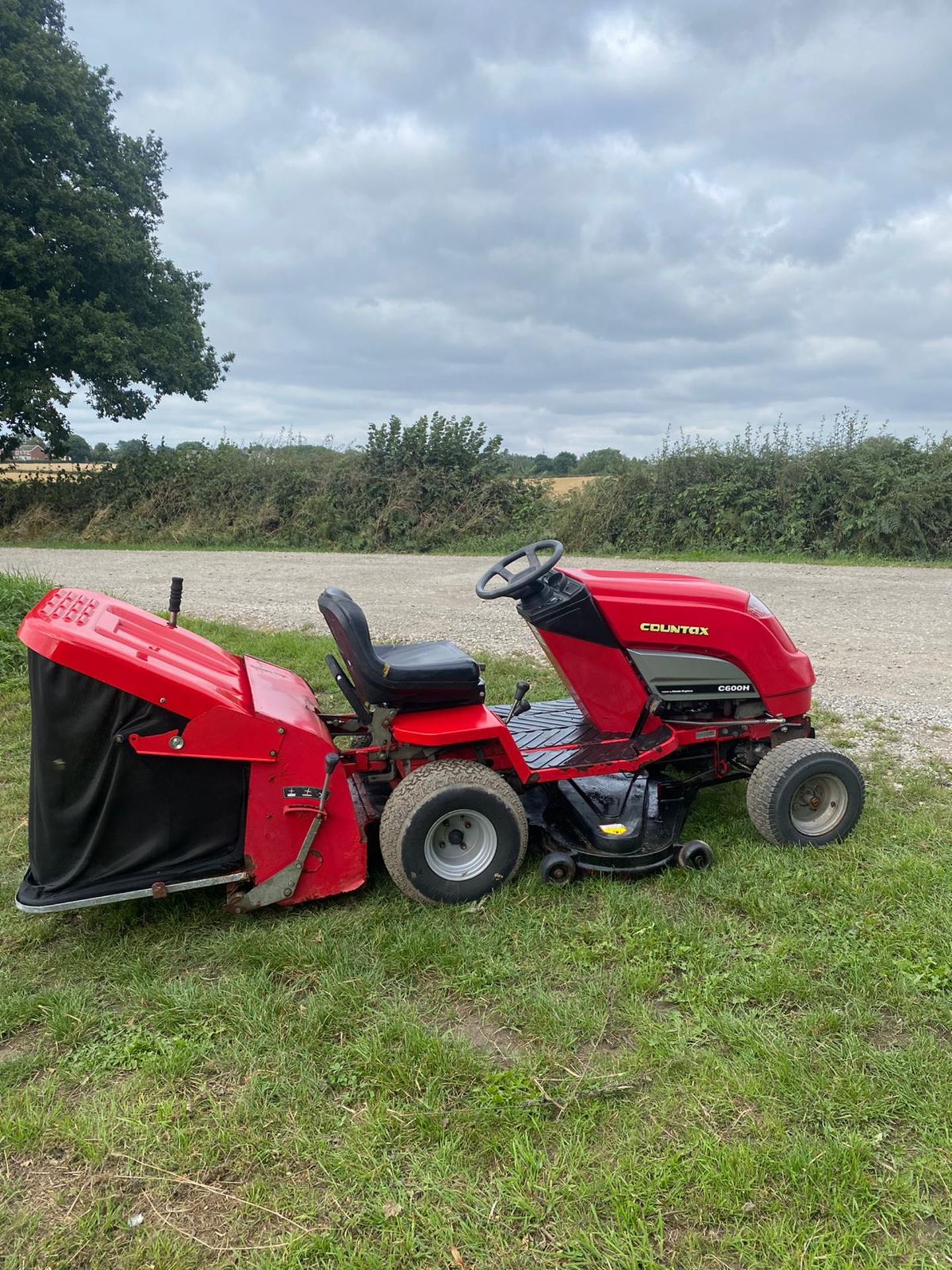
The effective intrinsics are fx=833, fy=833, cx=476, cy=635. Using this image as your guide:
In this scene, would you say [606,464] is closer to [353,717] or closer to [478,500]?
[478,500]

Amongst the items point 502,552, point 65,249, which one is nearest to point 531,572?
point 502,552

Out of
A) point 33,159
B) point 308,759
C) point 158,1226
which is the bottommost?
point 158,1226

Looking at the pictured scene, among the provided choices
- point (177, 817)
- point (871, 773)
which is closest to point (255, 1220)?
point (177, 817)

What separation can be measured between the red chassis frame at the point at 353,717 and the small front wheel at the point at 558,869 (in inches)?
12.1

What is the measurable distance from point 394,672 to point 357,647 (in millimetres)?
168

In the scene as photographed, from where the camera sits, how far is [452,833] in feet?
10.3

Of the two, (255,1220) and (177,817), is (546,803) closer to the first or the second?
(177,817)

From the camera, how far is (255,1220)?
1.84 meters

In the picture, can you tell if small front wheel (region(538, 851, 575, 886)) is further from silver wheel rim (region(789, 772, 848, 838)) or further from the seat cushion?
silver wheel rim (region(789, 772, 848, 838))

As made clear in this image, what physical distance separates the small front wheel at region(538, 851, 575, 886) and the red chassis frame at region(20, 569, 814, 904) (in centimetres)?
31

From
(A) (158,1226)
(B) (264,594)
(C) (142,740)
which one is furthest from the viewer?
(B) (264,594)

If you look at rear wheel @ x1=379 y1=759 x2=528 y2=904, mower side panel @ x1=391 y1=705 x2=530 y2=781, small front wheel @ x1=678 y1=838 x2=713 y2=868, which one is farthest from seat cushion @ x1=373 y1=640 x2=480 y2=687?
small front wheel @ x1=678 y1=838 x2=713 y2=868

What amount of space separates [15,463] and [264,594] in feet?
40.6

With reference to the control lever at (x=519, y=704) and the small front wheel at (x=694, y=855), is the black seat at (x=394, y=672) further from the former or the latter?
the small front wheel at (x=694, y=855)
